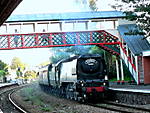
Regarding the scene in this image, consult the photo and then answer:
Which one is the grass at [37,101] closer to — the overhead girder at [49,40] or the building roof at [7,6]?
the overhead girder at [49,40]

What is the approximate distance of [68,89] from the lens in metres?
20.4

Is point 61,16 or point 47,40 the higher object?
point 61,16

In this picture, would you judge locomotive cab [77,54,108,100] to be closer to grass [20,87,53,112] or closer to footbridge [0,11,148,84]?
grass [20,87,53,112]

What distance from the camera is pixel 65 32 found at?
103 feet

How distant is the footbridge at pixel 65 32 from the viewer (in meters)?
31.0

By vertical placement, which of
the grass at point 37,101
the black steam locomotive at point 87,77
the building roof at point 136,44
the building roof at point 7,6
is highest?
the building roof at point 7,6

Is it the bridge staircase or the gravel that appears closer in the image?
the gravel

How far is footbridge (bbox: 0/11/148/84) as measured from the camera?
1219 inches

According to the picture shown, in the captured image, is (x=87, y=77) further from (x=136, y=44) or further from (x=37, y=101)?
(x=136, y=44)

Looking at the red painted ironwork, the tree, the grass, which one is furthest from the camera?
the red painted ironwork

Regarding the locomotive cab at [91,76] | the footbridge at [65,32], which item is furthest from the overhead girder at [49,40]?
the locomotive cab at [91,76]

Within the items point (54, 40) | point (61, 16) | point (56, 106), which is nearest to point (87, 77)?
point (56, 106)

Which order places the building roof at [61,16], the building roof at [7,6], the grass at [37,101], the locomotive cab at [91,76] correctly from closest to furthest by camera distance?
the building roof at [7,6] < the grass at [37,101] < the locomotive cab at [91,76] < the building roof at [61,16]

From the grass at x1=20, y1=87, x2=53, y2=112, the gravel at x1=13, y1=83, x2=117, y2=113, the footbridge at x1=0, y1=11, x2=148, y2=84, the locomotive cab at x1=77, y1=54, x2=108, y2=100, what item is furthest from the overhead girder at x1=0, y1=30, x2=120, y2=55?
the locomotive cab at x1=77, y1=54, x2=108, y2=100
